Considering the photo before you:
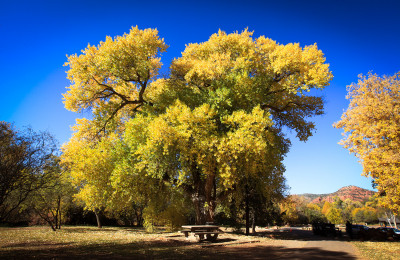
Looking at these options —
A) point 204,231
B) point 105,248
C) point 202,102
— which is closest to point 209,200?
point 204,231

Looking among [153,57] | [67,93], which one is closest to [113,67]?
[153,57]

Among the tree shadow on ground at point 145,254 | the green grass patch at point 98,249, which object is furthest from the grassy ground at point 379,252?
the green grass patch at point 98,249

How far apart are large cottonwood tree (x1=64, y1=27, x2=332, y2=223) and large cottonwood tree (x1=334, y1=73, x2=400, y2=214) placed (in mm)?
2948

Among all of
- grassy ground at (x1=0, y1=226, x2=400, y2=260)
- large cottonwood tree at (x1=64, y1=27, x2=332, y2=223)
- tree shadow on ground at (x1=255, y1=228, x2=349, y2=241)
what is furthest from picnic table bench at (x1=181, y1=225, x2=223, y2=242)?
tree shadow on ground at (x1=255, y1=228, x2=349, y2=241)

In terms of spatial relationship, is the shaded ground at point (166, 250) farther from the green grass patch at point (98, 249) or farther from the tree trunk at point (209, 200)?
the tree trunk at point (209, 200)

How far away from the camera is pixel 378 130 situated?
17422 mm

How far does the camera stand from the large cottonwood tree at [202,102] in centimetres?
1488

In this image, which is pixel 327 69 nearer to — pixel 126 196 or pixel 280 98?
pixel 280 98

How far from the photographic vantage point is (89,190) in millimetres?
16984

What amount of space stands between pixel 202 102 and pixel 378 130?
502 inches

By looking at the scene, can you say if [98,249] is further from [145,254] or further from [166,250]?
[166,250]

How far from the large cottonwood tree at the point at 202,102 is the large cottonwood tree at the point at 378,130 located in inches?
116

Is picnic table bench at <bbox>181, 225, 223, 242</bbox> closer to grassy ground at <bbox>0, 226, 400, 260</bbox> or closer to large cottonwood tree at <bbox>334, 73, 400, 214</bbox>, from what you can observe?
grassy ground at <bbox>0, 226, 400, 260</bbox>

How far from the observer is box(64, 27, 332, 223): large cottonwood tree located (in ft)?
48.8
